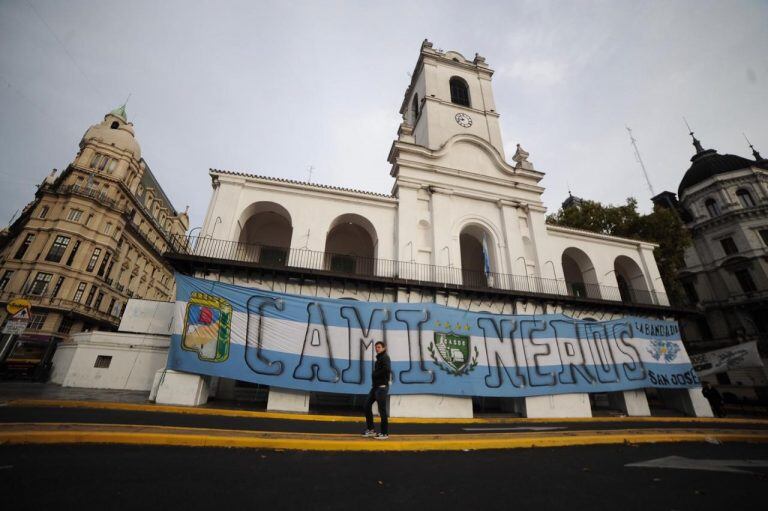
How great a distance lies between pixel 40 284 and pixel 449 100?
117 ft

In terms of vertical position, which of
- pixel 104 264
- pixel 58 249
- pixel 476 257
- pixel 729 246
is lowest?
pixel 476 257

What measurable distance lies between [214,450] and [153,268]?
136 feet

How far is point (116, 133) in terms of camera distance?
33719mm

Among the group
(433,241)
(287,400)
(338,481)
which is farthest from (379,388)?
(433,241)

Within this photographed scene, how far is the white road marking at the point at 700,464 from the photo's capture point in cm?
451

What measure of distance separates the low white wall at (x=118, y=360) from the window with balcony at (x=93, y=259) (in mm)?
20064

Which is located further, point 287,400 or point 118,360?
point 118,360

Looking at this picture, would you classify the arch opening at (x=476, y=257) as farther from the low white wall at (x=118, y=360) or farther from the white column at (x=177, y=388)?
the low white wall at (x=118, y=360)

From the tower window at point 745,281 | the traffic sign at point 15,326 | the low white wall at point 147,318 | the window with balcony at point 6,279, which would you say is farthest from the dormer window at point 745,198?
the window with balcony at point 6,279

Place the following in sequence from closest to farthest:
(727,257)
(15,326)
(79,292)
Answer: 1. (15,326)
2. (79,292)
3. (727,257)

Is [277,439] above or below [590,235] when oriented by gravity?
below

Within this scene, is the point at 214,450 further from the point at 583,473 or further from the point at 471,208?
the point at 471,208

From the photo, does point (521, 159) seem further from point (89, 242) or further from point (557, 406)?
point (89, 242)

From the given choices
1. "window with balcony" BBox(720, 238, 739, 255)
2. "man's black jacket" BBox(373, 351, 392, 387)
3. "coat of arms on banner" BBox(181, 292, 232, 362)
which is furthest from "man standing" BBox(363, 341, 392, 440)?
"window with balcony" BBox(720, 238, 739, 255)
